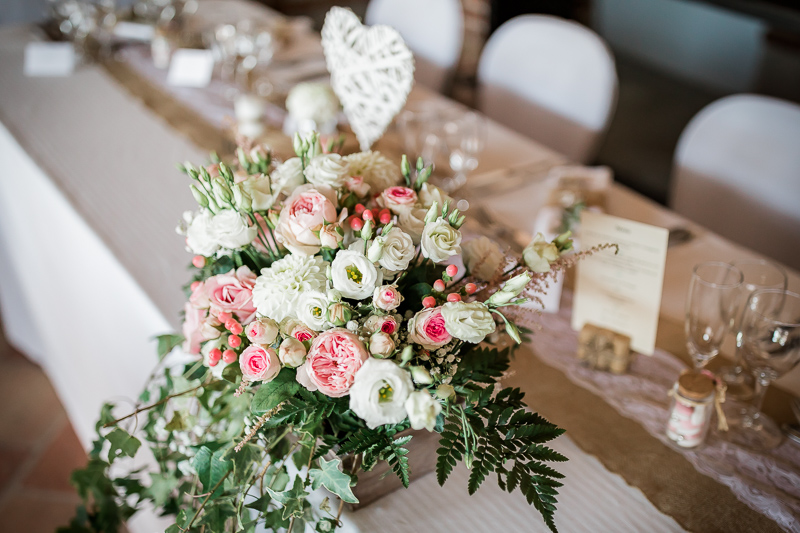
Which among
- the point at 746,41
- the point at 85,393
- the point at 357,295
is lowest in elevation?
the point at 85,393

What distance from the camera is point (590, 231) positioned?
0.96 m

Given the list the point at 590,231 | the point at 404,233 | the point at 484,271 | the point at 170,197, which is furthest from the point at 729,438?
the point at 170,197

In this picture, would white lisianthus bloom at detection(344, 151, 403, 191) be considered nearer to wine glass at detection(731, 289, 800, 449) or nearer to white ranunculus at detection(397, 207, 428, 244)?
white ranunculus at detection(397, 207, 428, 244)

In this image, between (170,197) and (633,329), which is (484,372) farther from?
(170,197)

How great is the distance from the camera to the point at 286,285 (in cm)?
67

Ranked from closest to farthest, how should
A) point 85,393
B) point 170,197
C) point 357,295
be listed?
point 357,295
point 170,197
point 85,393

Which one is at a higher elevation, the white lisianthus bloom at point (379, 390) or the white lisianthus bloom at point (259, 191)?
the white lisianthus bloom at point (259, 191)

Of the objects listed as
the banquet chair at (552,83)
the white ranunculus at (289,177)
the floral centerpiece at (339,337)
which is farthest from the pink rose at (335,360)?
the banquet chair at (552,83)

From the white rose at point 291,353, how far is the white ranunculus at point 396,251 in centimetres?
12

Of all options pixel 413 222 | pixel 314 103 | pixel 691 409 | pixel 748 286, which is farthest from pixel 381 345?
pixel 314 103

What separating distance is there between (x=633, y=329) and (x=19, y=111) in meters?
1.86

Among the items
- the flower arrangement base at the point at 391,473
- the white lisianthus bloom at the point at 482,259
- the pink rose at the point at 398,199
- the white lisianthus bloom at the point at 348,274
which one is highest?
the pink rose at the point at 398,199

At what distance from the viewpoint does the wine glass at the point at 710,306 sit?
2.93 ft

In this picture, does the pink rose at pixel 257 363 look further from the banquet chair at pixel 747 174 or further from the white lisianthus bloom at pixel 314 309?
the banquet chair at pixel 747 174
